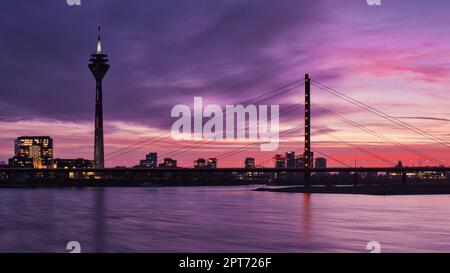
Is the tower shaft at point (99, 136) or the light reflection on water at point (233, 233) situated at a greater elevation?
the tower shaft at point (99, 136)

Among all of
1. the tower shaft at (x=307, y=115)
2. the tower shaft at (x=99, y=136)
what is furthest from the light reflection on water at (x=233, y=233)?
the tower shaft at (x=99, y=136)

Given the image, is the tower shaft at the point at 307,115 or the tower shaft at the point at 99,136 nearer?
the tower shaft at the point at 307,115

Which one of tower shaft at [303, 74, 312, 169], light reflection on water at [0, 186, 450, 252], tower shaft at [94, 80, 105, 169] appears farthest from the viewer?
tower shaft at [94, 80, 105, 169]

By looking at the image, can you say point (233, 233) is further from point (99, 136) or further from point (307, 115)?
point (99, 136)

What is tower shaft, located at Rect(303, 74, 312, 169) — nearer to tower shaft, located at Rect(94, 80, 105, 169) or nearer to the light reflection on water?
the light reflection on water

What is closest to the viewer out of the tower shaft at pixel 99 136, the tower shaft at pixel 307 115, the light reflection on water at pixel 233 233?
the light reflection on water at pixel 233 233

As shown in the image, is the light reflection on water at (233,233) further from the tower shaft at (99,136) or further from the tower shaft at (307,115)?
the tower shaft at (99,136)

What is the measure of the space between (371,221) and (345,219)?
2.45 meters

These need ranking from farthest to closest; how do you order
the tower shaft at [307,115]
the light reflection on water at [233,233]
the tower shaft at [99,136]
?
the tower shaft at [99,136] < the tower shaft at [307,115] < the light reflection on water at [233,233]

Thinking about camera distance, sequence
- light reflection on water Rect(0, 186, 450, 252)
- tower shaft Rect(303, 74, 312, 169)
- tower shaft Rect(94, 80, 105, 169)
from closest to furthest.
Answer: light reflection on water Rect(0, 186, 450, 252), tower shaft Rect(303, 74, 312, 169), tower shaft Rect(94, 80, 105, 169)

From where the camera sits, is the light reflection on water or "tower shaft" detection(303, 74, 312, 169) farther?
"tower shaft" detection(303, 74, 312, 169)

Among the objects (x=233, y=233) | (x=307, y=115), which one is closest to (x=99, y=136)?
(x=307, y=115)

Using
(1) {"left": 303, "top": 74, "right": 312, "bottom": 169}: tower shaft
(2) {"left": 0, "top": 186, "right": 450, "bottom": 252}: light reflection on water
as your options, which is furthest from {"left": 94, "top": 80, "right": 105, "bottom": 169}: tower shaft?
(2) {"left": 0, "top": 186, "right": 450, "bottom": 252}: light reflection on water
